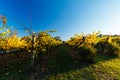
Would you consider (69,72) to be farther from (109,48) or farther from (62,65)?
(109,48)

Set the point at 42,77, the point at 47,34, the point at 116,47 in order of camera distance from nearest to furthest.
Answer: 1. the point at 42,77
2. the point at 47,34
3. the point at 116,47

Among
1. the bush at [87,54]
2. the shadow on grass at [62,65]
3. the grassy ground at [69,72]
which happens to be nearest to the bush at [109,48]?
the grassy ground at [69,72]

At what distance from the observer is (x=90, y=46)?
78.2ft

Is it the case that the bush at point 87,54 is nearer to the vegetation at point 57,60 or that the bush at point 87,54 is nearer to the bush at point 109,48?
the vegetation at point 57,60

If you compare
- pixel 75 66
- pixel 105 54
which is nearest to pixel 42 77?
pixel 75 66

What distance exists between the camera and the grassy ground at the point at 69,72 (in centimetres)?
1840

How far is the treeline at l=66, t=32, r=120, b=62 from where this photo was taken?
22.8 metres

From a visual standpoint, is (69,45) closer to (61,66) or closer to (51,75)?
(61,66)

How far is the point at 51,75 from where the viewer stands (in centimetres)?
1878

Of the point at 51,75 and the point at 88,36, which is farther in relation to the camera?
the point at 88,36

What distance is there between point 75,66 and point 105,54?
9501 mm

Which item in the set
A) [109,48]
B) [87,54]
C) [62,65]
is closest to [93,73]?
[87,54]

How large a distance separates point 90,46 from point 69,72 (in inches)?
239

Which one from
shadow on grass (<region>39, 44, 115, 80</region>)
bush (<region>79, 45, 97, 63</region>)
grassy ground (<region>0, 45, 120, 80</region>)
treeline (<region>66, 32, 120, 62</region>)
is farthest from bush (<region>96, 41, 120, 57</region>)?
bush (<region>79, 45, 97, 63</region>)
